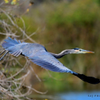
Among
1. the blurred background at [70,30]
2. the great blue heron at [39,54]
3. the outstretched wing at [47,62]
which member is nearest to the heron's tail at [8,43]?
the great blue heron at [39,54]

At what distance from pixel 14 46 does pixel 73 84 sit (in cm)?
804

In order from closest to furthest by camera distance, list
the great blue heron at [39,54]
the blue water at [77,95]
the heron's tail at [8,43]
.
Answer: the great blue heron at [39,54] < the heron's tail at [8,43] < the blue water at [77,95]

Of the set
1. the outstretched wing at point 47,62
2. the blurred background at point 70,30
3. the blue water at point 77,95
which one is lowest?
the outstretched wing at point 47,62

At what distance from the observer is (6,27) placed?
651 centimetres

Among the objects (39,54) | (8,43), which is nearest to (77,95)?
(8,43)

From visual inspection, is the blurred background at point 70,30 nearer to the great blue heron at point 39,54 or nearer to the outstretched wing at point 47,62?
the great blue heron at point 39,54

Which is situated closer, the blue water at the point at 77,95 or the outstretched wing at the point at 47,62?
the outstretched wing at the point at 47,62

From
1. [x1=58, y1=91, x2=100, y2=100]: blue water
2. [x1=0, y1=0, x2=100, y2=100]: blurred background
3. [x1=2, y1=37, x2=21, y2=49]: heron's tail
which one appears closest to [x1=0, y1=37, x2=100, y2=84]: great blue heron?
[x1=2, y1=37, x2=21, y2=49]: heron's tail

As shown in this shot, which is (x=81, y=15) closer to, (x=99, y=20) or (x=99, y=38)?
(x=99, y=20)

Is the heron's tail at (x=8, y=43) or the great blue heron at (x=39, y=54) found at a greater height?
the heron's tail at (x=8, y=43)

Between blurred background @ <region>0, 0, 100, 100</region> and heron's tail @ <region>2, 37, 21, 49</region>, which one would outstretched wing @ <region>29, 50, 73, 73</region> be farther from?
blurred background @ <region>0, 0, 100, 100</region>

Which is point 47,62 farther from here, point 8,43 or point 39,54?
point 8,43

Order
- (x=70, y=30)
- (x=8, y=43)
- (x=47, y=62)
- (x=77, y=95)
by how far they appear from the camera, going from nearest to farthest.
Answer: (x=47, y=62) → (x=8, y=43) → (x=77, y=95) → (x=70, y=30)

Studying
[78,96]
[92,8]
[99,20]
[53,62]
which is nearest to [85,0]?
[92,8]
